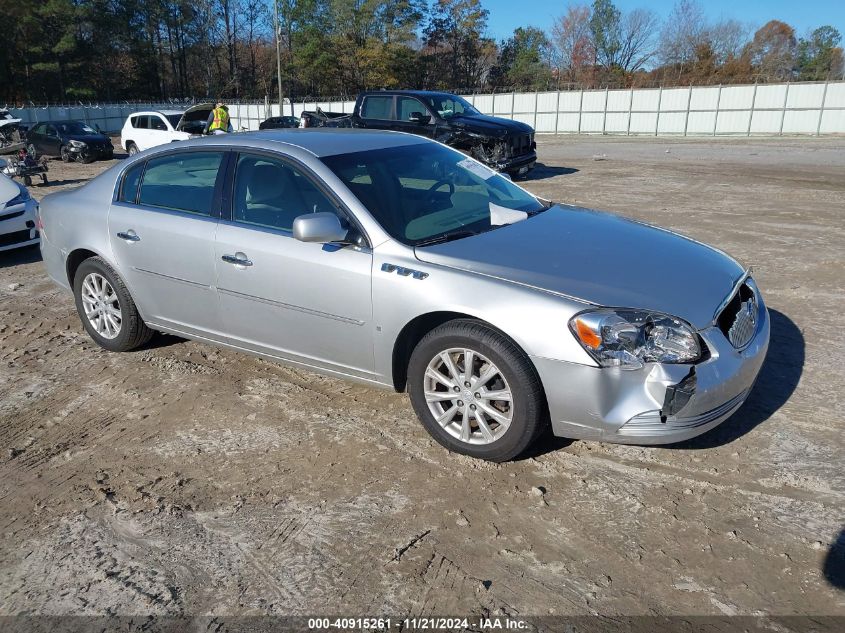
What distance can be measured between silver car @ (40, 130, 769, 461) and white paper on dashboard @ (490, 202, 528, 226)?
0.01 m

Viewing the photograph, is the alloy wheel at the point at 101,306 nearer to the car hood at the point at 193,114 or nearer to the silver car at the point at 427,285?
the silver car at the point at 427,285

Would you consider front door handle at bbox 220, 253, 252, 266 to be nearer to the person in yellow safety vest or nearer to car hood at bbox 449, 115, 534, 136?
car hood at bbox 449, 115, 534, 136

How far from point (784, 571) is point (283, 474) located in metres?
2.34

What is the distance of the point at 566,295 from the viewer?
127 inches

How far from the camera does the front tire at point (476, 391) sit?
3287 millimetres

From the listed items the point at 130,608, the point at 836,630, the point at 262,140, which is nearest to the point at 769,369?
the point at 836,630

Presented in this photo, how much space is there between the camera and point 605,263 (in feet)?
11.8

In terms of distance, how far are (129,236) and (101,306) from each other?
0.74 metres

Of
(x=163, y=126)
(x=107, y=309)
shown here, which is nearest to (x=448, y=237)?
(x=107, y=309)

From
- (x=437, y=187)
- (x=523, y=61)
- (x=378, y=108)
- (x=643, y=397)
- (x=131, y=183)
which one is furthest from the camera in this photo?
(x=523, y=61)

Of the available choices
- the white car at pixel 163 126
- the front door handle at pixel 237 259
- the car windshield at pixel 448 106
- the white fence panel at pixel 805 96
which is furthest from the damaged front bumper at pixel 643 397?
the white fence panel at pixel 805 96

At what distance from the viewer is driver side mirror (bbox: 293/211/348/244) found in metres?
3.61

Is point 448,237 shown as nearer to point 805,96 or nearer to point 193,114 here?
point 193,114

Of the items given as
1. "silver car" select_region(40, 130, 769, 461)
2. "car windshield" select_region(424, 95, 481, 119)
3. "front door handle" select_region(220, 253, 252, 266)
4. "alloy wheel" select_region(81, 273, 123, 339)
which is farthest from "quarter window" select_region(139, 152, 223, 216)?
"car windshield" select_region(424, 95, 481, 119)
